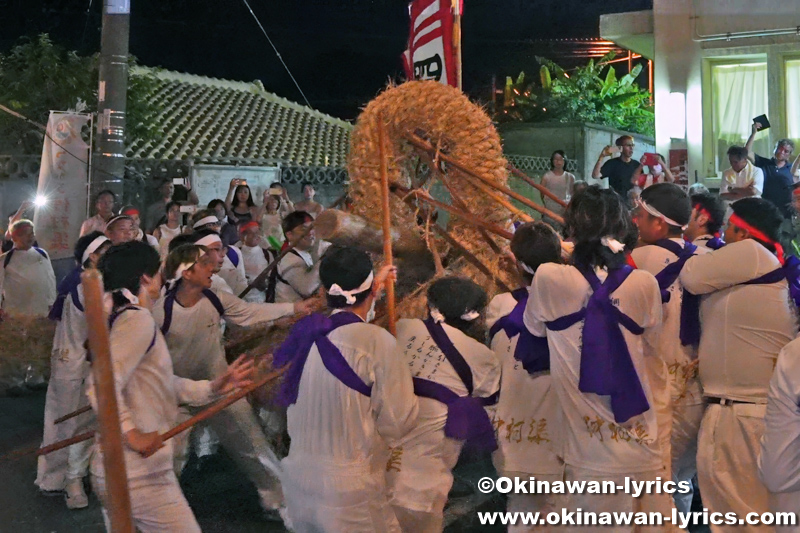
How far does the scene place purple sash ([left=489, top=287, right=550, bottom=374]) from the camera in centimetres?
437

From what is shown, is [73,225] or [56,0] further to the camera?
[56,0]

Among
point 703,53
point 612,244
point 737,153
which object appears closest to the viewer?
point 612,244

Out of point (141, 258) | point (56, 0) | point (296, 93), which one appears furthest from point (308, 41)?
point (141, 258)

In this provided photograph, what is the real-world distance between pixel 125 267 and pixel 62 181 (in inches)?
268

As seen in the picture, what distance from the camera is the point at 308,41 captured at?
1214 inches

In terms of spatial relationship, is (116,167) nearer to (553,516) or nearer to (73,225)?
(73,225)

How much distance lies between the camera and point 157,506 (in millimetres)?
3951

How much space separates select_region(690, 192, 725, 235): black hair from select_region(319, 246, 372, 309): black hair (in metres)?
2.51

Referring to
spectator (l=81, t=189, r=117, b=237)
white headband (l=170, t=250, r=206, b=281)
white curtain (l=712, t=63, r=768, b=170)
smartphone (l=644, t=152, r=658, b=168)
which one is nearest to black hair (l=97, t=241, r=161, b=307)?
white headband (l=170, t=250, r=206, b=281)

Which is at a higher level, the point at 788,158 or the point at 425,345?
the point at 788,158

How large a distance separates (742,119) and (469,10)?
17.8 metres

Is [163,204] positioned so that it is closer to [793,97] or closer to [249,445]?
[249,445]

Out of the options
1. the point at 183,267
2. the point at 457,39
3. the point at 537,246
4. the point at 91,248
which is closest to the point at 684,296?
the point at 537,246

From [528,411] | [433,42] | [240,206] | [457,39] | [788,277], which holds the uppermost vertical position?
[433,42]
